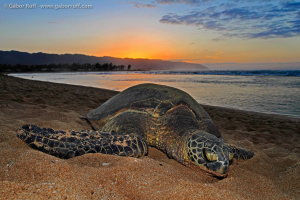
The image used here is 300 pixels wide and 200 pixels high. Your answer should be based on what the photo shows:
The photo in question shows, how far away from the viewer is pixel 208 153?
7.63 feet

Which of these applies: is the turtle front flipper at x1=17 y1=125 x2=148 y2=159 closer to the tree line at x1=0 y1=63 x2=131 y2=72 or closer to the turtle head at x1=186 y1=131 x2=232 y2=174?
the turtle head at x1=186 y1=131 x2=232 y2=174

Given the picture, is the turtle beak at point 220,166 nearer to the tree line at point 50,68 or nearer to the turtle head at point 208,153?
the turtle head at point 208,153

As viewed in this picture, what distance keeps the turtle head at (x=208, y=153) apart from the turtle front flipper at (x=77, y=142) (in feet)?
2.34

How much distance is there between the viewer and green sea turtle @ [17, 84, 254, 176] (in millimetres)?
2344

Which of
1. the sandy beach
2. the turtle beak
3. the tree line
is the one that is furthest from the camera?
the tree line

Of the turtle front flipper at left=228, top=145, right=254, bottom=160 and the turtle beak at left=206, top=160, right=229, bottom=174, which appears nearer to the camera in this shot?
the turtle beak at left=206, top=160, right=229, bottom=174

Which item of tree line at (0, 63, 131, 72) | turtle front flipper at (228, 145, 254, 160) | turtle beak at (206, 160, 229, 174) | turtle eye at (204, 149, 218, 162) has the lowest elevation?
turtle front flipper at (228, 145, 254, 160)

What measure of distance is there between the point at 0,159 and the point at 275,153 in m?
4.66

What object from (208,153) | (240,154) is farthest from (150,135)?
(240,154)

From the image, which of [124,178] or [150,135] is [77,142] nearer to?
[124,178]

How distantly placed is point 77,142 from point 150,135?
52.0 inches

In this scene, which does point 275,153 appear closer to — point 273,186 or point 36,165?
point 273,186

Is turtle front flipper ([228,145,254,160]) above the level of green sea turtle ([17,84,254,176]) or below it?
below

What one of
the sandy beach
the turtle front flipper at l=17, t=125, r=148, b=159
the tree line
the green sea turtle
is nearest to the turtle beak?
the green sea turtle
